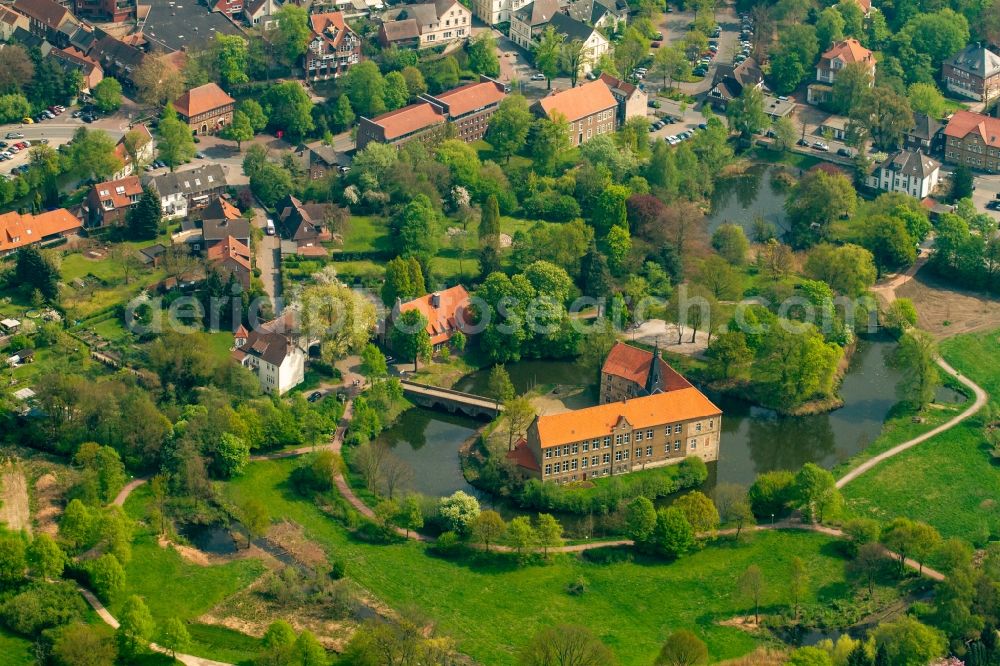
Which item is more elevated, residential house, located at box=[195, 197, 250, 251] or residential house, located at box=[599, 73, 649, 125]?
residential house, located at box=[599, 73, 649, 125]

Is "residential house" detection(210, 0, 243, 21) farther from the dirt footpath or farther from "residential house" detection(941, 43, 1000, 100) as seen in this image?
"residential house" detection(941, 43, 1000, 100)

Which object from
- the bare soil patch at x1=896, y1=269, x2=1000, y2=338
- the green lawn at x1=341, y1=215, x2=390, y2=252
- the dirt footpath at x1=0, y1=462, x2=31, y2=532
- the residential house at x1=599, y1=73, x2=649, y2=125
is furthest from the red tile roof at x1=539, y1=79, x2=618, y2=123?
the dirt footpath at x1=0, y1=462, x2=31, y2=532

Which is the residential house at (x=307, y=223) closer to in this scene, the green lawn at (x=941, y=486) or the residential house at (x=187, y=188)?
the residential house at (x=187, y=188)

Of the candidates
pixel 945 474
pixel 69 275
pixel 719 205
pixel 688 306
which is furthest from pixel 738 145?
pixel 69 275

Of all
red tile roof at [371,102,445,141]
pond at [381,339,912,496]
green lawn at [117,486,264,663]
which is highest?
red tile roof at [371,102,445,141]

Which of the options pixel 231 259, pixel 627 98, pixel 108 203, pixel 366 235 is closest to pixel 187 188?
pixel 108 203

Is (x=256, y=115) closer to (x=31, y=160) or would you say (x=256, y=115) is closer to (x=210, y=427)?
(x=31, y=160)

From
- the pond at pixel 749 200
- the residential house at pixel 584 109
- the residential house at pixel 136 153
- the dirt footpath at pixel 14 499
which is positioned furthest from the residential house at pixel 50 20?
the dirt footpath at pixel 14 499
